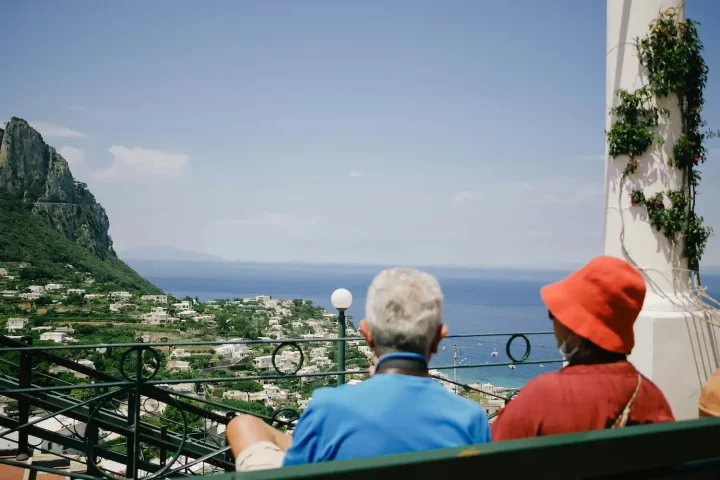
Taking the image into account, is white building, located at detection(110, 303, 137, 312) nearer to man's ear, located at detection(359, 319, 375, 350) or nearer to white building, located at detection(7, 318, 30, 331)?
white building, located at detection(7, 318, 30, 331)

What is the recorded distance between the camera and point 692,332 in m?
4.35

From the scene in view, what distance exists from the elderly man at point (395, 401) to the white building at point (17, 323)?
20.0 m

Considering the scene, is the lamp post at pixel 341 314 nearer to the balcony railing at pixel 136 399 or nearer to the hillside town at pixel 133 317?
the balcony railing at pixel 136 399

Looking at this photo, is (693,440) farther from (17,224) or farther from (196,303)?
(17,224)

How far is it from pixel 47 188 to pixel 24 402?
43.7 m

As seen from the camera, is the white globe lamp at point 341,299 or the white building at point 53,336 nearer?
the white globe lamp at point 341,299

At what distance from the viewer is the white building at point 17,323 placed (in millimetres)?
17872

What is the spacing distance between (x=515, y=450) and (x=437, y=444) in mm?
349

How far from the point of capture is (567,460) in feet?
3.19

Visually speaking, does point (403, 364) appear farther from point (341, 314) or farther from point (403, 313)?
point (341, 314)

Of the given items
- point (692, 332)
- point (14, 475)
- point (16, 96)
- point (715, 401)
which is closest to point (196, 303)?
point (14, 475)

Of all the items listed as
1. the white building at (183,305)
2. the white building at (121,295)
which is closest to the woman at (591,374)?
the white building at (183,305)

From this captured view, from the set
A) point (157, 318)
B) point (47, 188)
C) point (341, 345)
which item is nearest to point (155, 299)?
point (157, 318)

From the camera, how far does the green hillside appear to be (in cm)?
2777
